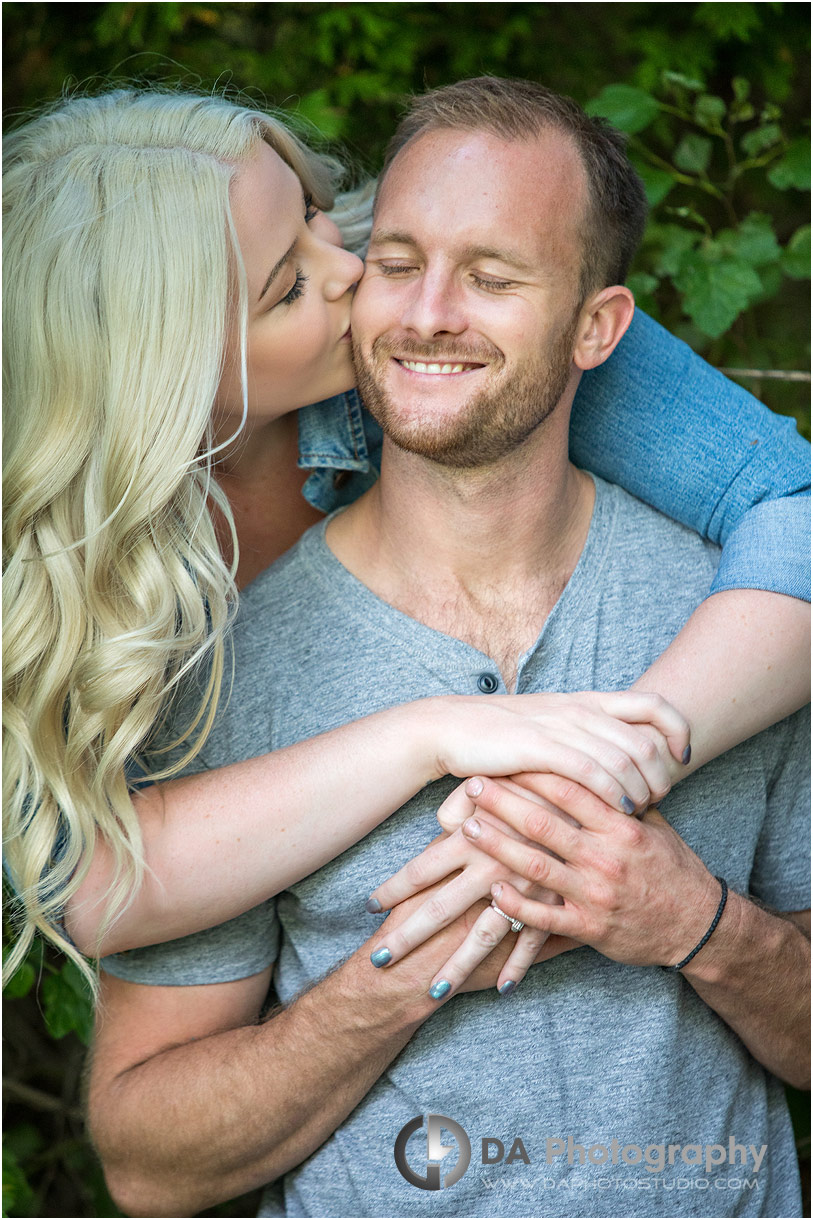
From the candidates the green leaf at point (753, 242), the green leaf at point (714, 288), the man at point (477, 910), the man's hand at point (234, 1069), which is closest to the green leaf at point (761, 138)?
the green leaf at point (753, 242)

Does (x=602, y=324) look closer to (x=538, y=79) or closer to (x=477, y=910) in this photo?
(x=477, y=910)

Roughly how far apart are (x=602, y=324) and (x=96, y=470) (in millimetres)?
960

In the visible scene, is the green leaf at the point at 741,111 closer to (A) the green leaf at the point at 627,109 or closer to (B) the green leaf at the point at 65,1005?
(A) the green leaf at the point at 627,109

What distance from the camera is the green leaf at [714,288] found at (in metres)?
2.41

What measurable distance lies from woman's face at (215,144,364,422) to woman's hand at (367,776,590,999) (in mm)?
798

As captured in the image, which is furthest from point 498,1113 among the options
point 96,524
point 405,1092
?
point 96,524

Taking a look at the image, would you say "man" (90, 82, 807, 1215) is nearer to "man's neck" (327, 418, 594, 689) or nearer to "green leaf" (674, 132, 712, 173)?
"man's neck" (327, 418, 594, 689)

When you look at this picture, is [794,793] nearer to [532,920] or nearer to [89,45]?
[532,920]

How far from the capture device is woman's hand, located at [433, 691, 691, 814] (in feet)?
5.32

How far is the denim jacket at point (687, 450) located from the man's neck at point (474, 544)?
0.14m

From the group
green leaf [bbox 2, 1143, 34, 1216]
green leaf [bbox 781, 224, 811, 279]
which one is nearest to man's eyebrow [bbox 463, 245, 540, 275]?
green leaf [bbox 781, 224, 811, 279]

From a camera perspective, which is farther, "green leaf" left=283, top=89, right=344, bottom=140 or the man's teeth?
"green leaf" left=283, top=89, right=344, bottom=140

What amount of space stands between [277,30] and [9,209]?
151 centimetres

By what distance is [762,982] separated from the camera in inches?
71.8
